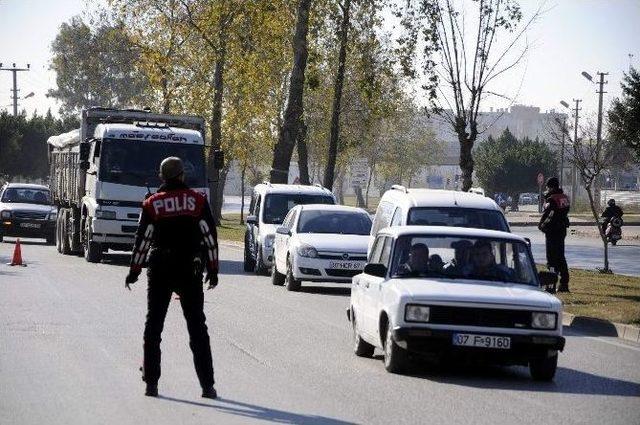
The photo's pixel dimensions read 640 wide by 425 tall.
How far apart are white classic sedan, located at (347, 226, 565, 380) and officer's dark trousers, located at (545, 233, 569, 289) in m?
11.0

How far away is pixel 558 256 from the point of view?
84.2ft

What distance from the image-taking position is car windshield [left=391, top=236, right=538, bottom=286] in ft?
46.5

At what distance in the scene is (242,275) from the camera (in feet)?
101

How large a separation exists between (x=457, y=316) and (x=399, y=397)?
159 centimetres

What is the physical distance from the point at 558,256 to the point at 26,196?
25115 mm

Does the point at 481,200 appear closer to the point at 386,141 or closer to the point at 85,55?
the point at 386,141

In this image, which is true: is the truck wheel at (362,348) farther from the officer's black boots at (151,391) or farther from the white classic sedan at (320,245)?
the white classic sedan at (320,245)

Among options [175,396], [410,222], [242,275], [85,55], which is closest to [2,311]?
[410,222]

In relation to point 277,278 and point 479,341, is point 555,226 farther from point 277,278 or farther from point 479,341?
point 479,341

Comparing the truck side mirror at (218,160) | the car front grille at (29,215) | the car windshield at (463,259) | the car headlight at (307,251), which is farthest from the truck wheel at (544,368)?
the car front grille at (29,215)

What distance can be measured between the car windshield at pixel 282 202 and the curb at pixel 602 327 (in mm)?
11275

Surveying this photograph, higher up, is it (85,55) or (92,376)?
(85,55)

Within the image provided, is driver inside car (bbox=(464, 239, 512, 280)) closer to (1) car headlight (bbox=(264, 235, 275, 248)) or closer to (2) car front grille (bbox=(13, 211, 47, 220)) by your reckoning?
(1) car headlight (bbox=(264, 235, 275, 248))

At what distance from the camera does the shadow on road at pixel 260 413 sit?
1031 cm
